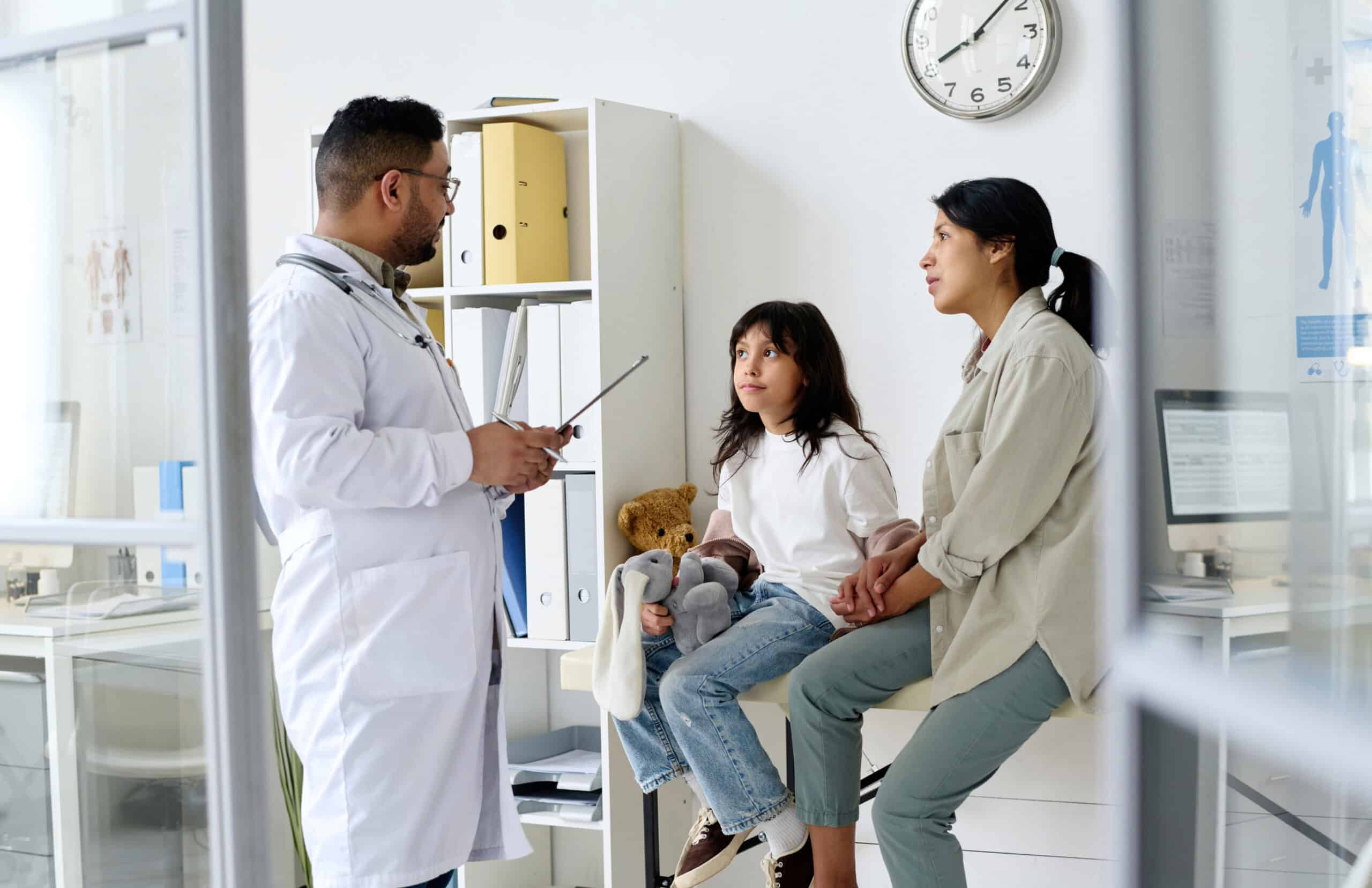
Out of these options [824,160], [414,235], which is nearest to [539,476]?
[414,235]

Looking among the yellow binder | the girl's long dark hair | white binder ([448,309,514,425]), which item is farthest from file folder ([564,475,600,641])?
the yellow binder

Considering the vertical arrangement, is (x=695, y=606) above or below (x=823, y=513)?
below

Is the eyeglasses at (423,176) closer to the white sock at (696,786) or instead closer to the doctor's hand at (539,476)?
the doctor's hand at (539,476)

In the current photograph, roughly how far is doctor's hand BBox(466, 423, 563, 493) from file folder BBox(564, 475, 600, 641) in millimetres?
746

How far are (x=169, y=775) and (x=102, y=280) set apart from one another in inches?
13.1

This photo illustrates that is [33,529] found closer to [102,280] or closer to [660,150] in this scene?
[102,280]

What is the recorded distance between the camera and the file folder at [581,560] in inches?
93.9

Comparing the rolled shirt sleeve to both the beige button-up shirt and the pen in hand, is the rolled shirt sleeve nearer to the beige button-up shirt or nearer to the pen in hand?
the beige button-up shirt

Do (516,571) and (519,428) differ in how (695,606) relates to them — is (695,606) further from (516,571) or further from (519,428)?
(516,571)

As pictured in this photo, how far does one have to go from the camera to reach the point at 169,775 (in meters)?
0.75

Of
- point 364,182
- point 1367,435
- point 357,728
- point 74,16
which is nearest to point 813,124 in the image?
point 364,182

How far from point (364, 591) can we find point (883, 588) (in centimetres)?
86

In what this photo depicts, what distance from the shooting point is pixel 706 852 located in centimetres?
200

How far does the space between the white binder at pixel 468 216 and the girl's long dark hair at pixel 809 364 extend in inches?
25.0
